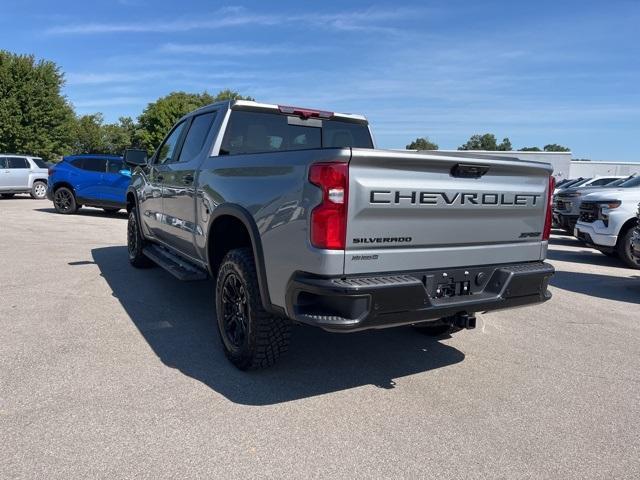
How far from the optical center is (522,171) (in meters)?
3.77

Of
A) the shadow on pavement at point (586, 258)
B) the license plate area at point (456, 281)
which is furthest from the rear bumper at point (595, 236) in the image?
the license plate area at point (456, 281)

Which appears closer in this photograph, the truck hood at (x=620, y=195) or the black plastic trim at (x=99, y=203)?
the truck hood at (x=620, y=195)

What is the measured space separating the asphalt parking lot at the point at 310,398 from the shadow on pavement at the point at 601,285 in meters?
1.32

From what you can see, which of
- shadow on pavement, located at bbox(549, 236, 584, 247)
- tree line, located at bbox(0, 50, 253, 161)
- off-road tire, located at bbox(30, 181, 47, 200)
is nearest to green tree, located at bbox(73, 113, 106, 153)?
tree line, located at bbox(0, 50, 253, 161)

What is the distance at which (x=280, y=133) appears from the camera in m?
5.07

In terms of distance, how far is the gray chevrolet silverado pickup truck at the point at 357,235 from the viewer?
301cm

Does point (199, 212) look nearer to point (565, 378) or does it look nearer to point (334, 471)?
point (334, 471)

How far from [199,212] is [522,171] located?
2.74 m

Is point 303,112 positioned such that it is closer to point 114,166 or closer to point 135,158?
point 135,158

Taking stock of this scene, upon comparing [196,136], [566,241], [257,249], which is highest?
[196,136]

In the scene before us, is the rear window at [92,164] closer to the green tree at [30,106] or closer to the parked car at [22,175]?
the parked car at [22,175]

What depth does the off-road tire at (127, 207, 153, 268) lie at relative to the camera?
7289mm

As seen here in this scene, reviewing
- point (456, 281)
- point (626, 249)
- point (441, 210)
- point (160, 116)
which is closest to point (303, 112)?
point (441, 210)

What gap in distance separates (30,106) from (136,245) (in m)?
32.6
